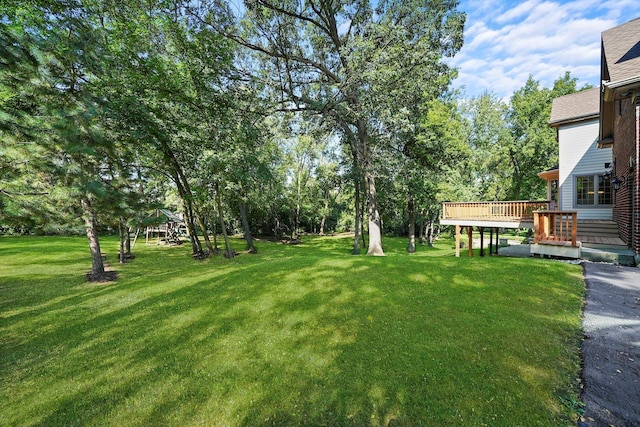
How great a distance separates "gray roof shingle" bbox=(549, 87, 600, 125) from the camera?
1287 cm

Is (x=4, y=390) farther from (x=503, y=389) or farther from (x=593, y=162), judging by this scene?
(x=593, y=162)

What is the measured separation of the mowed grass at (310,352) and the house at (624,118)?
3553 mm

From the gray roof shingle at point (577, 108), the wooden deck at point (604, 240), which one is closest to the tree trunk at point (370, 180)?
the wooden deck at point (604, 240)

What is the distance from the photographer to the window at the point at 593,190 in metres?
12.3

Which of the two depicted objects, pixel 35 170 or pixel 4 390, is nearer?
pixel 4 390

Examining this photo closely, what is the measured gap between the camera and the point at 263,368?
3.79m

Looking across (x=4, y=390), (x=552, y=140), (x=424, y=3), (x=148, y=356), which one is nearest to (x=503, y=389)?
(x=148, y=356)

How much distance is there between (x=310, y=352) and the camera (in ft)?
13.5

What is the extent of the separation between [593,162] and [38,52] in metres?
19.8

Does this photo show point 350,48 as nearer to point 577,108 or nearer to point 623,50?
point 623,50

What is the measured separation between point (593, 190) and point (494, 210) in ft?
16.0

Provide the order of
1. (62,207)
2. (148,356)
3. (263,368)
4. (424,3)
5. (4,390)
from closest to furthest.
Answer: (4,390) → (263,368) → (148,356) → (62,207) → (424,3)

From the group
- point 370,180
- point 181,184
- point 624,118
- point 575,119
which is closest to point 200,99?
point 181,184


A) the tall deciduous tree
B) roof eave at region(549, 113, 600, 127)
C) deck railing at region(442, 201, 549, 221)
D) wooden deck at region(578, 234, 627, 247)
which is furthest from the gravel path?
roof eave at region(549, 113, 600, 127)
